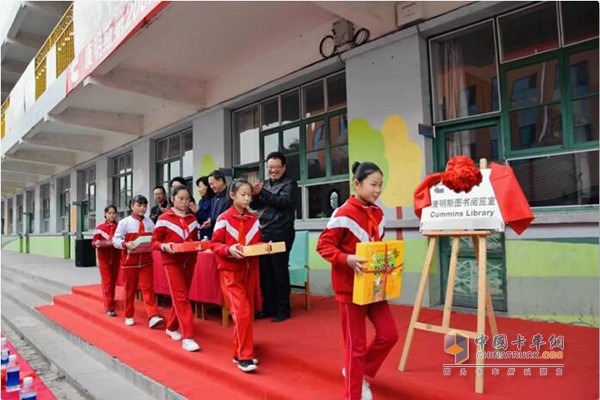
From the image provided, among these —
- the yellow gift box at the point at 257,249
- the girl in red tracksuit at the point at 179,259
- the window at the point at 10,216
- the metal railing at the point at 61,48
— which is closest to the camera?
the yellow gift box at the point at 257,249

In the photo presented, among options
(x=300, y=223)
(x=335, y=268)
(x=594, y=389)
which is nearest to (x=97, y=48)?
(x=300, y=223)

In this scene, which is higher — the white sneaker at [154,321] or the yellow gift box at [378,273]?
the yellow gift box at [378,273]

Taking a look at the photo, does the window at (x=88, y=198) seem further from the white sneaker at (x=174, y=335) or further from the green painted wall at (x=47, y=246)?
the white sneaker at (x=174, y=335)

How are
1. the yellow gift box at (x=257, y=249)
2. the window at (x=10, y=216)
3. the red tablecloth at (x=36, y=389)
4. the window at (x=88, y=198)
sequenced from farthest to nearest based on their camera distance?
the window at (x=10, y=216) → the window at (x=88, y=198) → the yellow gift box at (x=257, y=249) → the red tablecloth at (x=36, y=389)

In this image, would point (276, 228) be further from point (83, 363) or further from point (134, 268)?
point (83, 363)

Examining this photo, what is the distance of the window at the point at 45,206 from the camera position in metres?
18.2

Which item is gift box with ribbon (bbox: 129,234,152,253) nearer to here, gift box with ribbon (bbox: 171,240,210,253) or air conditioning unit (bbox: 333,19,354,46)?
gift box with ribbon (bbox: 171,240,210,253)

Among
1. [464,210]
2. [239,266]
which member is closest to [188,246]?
[239,266]

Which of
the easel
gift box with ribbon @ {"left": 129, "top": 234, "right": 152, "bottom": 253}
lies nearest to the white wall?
gift box with ribbon @ {"left": 129, "top": 234, "right": 152, "bottom": 253}

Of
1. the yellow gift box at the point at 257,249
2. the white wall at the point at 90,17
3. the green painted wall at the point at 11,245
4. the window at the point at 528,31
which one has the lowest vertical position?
the green painted wall at the point at 11,245

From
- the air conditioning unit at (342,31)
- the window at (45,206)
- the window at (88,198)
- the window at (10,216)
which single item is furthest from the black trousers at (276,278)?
the window at (10,216)

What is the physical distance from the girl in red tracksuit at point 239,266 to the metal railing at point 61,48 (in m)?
7.61

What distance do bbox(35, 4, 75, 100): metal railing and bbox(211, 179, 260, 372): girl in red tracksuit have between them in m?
7.61

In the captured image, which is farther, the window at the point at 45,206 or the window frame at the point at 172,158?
the window at the point at 45,206
